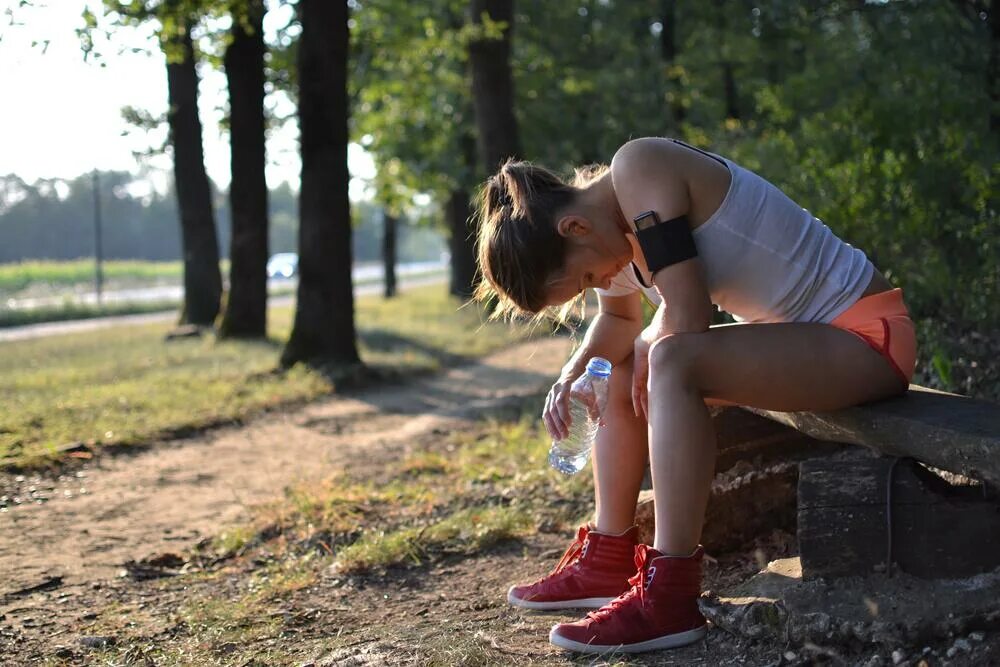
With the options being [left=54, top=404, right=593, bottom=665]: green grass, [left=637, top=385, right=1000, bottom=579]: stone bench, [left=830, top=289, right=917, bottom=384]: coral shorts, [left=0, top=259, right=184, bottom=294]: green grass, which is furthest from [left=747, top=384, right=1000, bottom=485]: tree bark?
[left=0, top=259, right=184, bottom=294]: green grass

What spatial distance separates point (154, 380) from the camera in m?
10.8

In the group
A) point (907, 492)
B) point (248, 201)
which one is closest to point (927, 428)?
point (907, 492)

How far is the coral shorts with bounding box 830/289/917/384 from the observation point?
3070 millimetres

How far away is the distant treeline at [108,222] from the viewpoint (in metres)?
56.8

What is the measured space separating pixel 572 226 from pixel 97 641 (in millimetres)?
2087

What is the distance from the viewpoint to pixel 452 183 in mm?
24109

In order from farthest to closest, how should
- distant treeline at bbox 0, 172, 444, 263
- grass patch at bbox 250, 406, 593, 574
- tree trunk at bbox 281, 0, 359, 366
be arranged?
distant treeline at bbox 0, 172, 444, 263 < tree trunk at bbox 281, 0, 359, 366 < grass patch at bbox 250, 406, 593, 574

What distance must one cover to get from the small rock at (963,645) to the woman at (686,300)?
0.67 m

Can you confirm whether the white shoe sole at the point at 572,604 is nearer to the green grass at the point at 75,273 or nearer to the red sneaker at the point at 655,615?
the red sneaker at the point at 655,615

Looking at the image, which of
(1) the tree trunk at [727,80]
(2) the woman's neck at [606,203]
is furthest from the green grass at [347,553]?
(1) the tree trunk at [727,80]

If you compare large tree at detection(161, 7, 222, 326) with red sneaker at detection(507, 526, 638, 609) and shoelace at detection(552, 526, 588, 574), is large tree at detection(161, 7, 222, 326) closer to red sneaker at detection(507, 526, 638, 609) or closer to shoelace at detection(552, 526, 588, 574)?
shoelace at detection(552, 526, 588, 574)

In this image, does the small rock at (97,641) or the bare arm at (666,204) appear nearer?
the bare arm at (666,204)

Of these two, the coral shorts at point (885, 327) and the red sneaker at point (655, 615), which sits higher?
the coral shorts at point (885, 327)

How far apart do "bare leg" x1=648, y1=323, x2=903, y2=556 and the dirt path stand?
1154 mm
